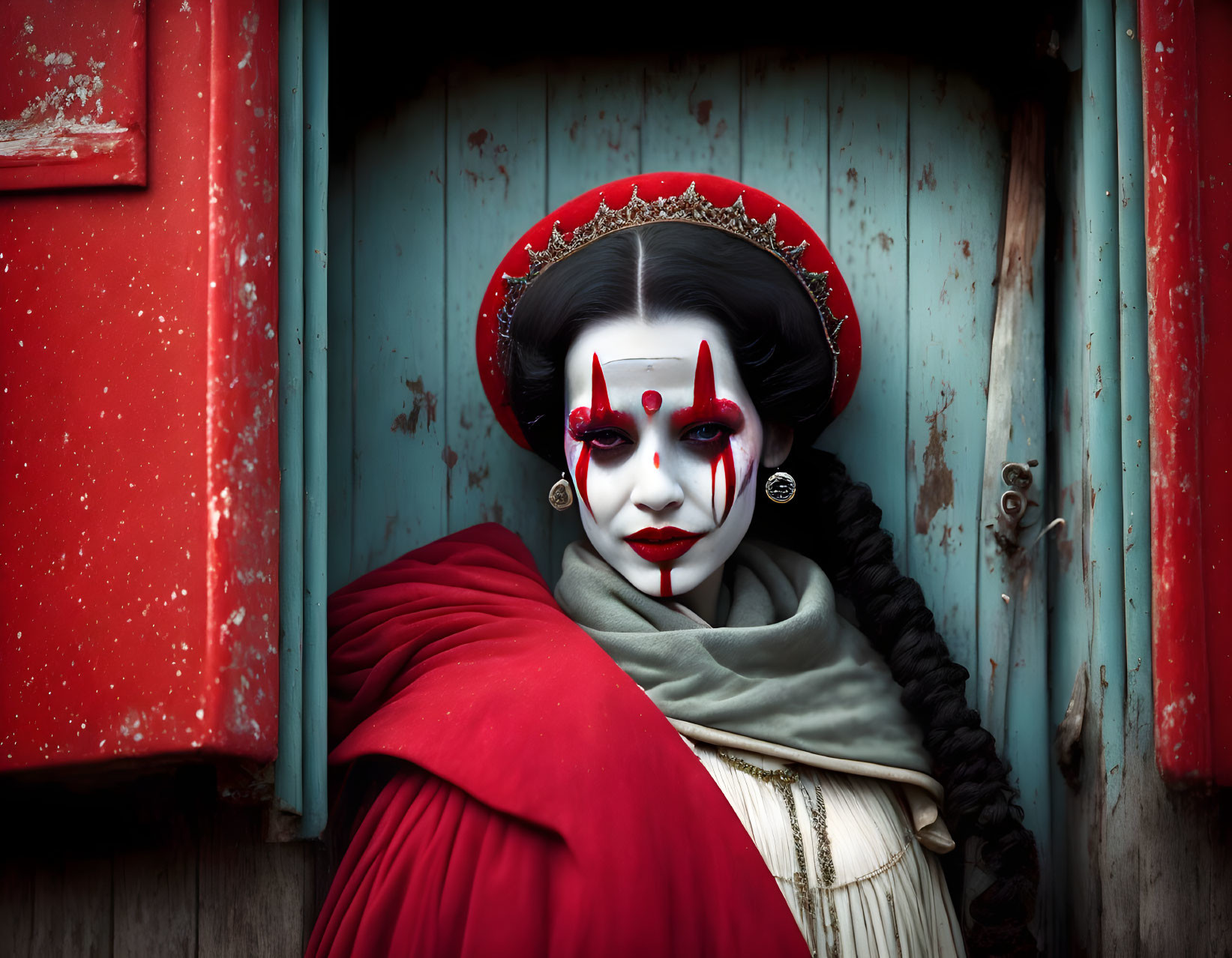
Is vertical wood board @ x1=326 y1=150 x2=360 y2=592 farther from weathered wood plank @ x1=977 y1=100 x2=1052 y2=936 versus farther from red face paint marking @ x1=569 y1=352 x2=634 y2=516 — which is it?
weathered wood plank @ x1=977 y1=100 x2=1052 y2=936

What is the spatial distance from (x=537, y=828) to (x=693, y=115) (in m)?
1.43

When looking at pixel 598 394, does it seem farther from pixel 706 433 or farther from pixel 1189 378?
pixel 1189 378

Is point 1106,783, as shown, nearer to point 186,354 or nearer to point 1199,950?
point 1199,950

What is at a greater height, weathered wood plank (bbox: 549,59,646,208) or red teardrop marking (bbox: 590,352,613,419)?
weathered wood plank (bbox: 549,59,646,208)

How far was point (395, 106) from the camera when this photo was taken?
2.27 m

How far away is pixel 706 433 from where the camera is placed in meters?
1.84

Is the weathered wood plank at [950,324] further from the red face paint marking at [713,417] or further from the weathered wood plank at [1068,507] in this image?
the red face paint marking at [713,417]

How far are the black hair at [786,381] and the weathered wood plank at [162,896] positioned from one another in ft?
2.85

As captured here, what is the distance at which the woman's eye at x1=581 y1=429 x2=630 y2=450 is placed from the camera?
Answer: 6.01ft

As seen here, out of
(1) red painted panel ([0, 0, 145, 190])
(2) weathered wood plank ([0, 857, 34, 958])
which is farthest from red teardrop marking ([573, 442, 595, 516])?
(2) weathered wood plank ([0, 857, 34, 958])

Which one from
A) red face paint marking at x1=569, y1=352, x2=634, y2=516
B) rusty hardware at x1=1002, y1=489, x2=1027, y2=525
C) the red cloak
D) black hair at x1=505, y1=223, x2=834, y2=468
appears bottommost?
the red cloak

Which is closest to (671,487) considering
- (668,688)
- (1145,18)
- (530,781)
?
(668,688)

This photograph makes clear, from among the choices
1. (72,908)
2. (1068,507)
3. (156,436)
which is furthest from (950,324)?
(72,908)

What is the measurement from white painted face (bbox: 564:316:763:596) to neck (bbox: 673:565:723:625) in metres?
0.08
